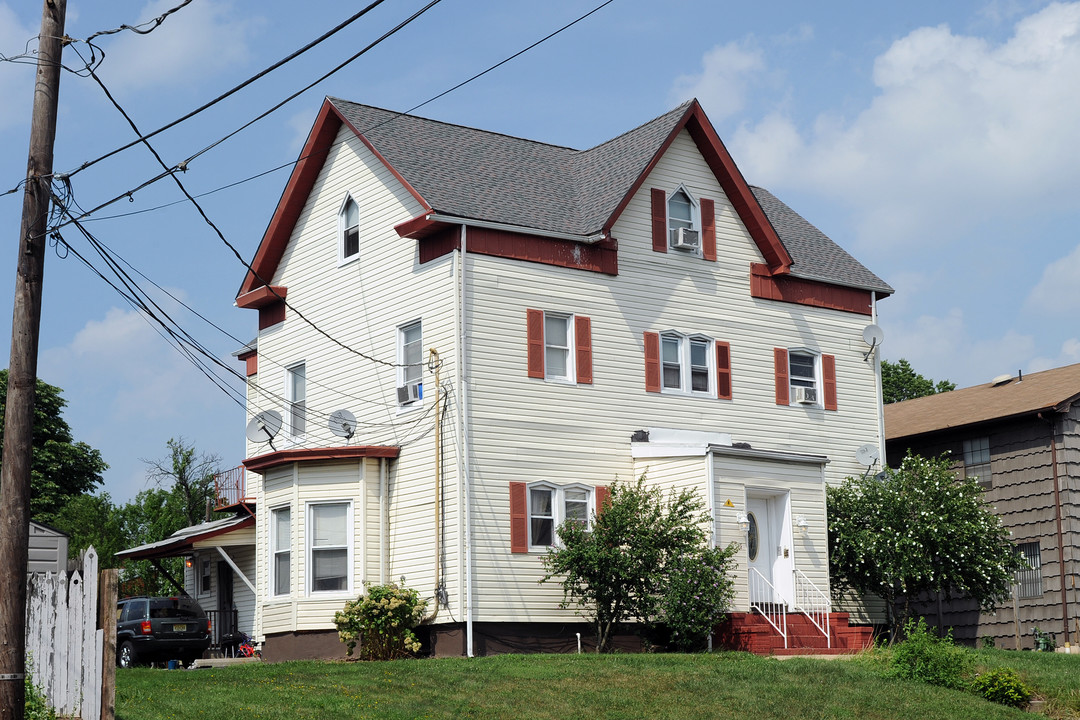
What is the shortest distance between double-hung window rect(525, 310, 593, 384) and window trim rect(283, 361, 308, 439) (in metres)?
6.18

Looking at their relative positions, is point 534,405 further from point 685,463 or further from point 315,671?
point 315,671

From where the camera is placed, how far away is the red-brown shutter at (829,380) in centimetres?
3062

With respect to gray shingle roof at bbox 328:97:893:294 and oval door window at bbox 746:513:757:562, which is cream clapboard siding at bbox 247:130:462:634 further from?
oval door window at bbox 746:513:757:562

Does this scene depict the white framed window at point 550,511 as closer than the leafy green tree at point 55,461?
Yes

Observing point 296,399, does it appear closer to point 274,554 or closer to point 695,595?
point 274,554

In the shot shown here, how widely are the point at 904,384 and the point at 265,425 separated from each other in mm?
44156

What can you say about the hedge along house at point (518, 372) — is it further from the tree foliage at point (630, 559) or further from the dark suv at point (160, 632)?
the dark suv at point (160, 632)

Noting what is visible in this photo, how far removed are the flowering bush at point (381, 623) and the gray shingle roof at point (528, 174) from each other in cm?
736

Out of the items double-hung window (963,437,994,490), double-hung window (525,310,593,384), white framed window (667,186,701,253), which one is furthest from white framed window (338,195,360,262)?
double-hung window (963,437,994,490)

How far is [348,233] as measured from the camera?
29.1m

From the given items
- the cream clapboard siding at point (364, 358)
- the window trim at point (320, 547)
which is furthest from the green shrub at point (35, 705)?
the window trim at point (320, 547)

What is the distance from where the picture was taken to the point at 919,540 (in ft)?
89.9

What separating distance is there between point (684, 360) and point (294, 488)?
854 centimetres

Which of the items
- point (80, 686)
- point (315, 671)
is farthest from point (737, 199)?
point (80, 686)
